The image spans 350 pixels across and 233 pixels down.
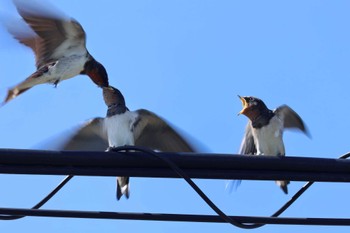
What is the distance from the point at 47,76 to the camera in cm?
707

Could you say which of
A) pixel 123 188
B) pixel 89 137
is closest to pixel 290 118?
pixel 89 137

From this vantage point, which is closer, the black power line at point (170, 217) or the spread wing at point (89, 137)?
the black power line at point (170, 217)

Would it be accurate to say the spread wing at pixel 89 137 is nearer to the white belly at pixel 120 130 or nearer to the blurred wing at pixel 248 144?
the white belly at pixel 120 130

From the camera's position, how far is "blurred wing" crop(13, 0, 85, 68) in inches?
282

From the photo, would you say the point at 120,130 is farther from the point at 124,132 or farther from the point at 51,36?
the point at 51,36

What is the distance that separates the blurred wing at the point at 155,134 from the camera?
5608 mm

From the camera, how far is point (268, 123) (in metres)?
6.19

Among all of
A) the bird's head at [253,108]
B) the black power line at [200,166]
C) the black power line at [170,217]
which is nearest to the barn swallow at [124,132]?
the bird's head at [253,108]

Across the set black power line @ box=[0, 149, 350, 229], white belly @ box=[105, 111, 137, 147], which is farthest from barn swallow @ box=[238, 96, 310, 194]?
black power line @ box=[0, 149, 350, 229]

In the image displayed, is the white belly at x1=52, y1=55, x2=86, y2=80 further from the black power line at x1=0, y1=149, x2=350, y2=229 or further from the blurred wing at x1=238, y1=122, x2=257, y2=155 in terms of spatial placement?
the black power line at x1=0, y1=149, x2=350, y2=229

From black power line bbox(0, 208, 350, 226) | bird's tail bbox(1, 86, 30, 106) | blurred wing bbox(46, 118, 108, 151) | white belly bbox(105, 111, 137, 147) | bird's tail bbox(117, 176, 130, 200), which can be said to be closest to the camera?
black power line bbox(0, 208, 350, 226)

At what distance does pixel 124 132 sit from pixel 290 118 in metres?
1.26

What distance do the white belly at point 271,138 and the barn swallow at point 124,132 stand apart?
74cm

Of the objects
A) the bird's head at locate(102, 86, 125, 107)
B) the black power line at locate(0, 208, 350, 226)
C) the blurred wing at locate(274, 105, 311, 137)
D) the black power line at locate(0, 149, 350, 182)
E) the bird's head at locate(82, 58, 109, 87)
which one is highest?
the bird's head at locate(82, 58, 109, 87)
